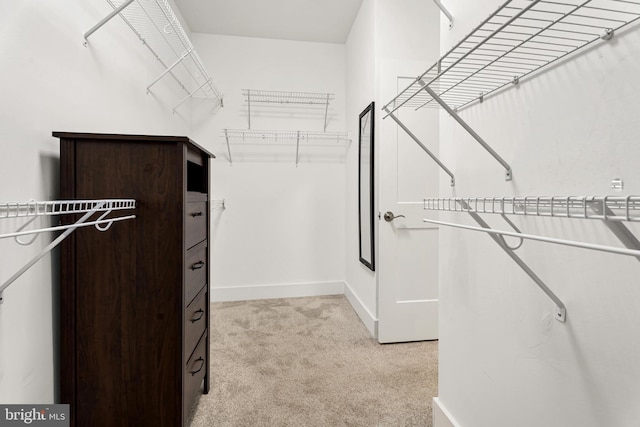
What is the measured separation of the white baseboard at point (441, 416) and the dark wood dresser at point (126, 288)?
3.54ft

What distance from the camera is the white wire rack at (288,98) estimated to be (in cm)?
299

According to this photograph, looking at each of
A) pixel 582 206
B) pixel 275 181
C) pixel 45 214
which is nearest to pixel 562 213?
pixel 582 206

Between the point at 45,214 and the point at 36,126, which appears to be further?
the point at 36,126

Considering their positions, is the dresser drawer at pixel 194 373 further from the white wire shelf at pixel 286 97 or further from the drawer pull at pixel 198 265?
the white wire shelf at pixel 286 97

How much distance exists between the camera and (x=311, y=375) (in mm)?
1776

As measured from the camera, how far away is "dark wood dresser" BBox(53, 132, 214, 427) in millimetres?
1079

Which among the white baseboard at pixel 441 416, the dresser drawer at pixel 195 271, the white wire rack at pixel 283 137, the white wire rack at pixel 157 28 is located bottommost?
the white baseboard at pixel 441 416

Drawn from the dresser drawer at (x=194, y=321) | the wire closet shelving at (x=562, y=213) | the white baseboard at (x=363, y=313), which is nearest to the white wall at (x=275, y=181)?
the white baseboard at (x=363, y=313)

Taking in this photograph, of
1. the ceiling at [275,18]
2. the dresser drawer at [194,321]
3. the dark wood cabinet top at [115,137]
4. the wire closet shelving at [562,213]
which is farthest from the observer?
the ceiling at [275,18]

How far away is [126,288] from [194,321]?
1.15 feet

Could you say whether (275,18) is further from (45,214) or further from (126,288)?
(45,214)

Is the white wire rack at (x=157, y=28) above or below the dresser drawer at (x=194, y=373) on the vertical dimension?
above

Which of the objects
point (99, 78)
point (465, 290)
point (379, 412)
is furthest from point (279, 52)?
point (379, 412)

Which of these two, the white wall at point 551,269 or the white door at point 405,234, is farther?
the white door at point 405,234
